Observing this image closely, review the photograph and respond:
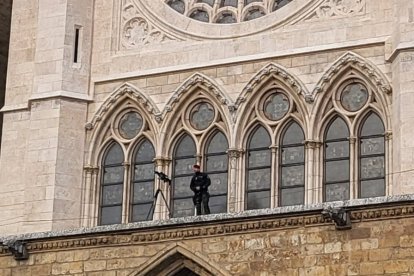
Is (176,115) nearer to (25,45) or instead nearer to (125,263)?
(25,45)

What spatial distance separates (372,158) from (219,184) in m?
2.78

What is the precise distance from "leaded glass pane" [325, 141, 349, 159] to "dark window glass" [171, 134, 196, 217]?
2.45m

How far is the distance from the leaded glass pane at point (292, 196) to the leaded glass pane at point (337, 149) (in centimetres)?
74

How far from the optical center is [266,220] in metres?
22.3

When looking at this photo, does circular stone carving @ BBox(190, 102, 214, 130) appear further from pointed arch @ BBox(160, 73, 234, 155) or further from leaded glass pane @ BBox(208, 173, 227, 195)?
leaded glass pane @ BBox(208, 173, 227, 195)

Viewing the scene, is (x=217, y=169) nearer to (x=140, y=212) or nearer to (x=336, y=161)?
(x=140, y=212)

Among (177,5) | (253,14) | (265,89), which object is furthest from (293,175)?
(177,5)

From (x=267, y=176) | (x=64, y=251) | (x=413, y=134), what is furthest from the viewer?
(x=267, y=176)

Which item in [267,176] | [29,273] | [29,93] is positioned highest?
[29,93]

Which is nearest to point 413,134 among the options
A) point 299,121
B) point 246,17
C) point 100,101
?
point 299,121

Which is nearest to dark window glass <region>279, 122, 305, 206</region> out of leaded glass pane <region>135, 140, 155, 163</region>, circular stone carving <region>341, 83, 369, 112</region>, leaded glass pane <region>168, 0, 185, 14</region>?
circular stone carving <region>341, 83, 369, 112</region>

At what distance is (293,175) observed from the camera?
2695 cm

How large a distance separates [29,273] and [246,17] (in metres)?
6.83

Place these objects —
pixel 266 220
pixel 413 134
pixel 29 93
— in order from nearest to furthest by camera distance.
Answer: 1. pixel 266 220
2. pixel 413 134
3. pixel 29 93
